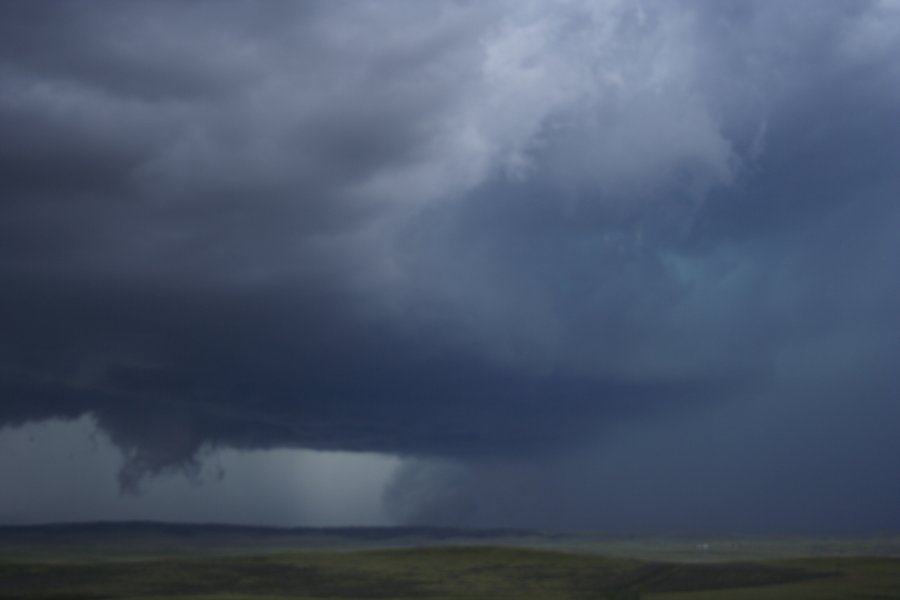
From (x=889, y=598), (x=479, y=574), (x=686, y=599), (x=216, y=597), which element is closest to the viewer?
(x=889, y=598)

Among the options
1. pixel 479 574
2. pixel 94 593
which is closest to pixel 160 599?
pixel 94 593

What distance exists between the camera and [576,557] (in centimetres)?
13238

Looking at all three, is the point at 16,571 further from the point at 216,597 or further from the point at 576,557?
the point at 576,557

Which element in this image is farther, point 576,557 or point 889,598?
point 576,557

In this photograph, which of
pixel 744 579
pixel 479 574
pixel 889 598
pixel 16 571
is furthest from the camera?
pixel 16 571

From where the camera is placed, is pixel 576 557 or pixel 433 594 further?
pixel 576 557

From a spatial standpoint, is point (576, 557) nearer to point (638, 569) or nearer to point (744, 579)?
point (638, 569)

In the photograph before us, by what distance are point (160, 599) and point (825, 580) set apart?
56.3 meters

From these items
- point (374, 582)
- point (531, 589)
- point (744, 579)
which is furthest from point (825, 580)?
point (374, 582)

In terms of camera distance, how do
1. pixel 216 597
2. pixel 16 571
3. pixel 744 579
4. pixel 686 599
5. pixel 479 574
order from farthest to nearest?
pixel 16 571
pixel 479 574
pixel 744 579
pixel 216 597
pixel 686 599

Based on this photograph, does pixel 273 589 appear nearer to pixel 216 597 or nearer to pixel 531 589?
pixel 216 597

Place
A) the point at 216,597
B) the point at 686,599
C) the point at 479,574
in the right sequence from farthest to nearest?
the point at 479,574, the point at 216,597, the point at 686,599

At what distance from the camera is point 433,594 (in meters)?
92.1

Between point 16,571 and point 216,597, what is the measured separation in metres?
52.5
